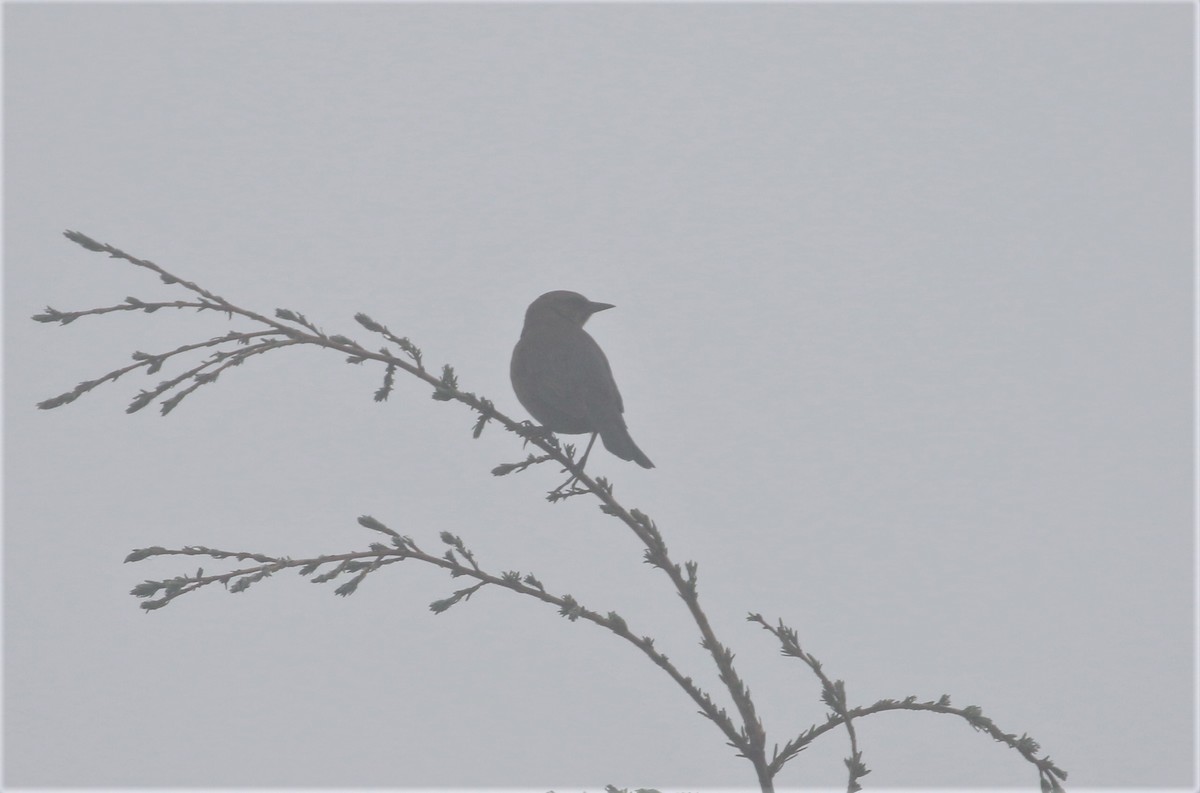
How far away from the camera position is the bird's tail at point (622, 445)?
6555 mm

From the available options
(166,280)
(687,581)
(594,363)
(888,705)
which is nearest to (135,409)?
(166,280)

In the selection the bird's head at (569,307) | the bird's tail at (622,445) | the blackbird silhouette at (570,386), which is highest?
the bird's head at (569,307)

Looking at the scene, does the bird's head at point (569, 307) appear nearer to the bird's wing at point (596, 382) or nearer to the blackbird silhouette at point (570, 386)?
the blackbird silhouette at point (570, 386)

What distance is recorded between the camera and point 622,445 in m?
6.56

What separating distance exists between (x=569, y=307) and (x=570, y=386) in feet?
4.93

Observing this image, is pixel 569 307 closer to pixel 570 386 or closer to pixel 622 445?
pixel 570 386

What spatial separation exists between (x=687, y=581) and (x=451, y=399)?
1075 millimetres

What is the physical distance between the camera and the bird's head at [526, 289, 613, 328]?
27.2 feet

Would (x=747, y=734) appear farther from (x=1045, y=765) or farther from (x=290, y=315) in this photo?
(x=290, y=315)

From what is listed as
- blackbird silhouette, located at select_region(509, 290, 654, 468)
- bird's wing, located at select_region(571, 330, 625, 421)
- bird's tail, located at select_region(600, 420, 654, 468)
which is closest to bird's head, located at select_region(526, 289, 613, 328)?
blackbird silhouette, located at select_region(509, 290, 654, 468)

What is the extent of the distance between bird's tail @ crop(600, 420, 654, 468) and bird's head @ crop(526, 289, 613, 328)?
179 cm

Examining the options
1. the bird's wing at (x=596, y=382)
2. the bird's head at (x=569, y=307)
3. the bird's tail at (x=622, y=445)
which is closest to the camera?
the bird's tail at (x=622, y=445)

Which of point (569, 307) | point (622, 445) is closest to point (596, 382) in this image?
point (622, 445)

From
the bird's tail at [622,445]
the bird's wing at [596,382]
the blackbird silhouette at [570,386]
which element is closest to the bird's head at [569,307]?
the blackbird silhouette at [570,386]
